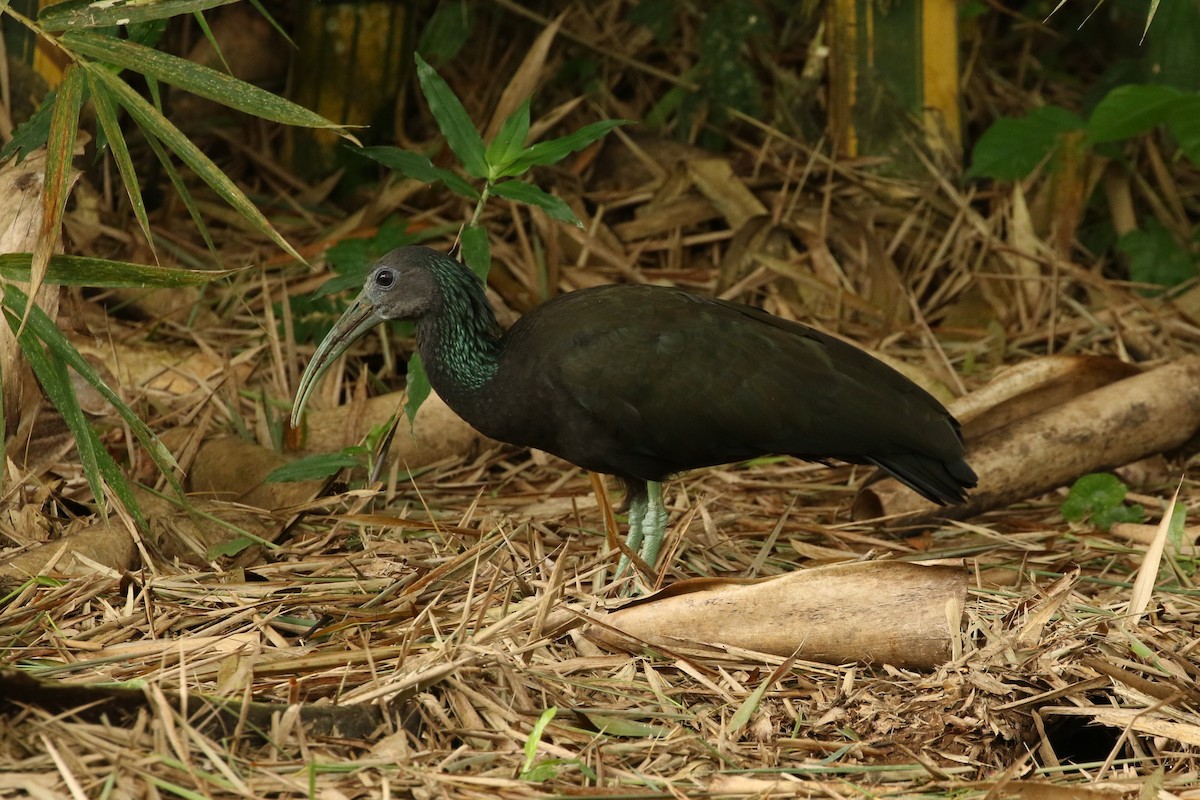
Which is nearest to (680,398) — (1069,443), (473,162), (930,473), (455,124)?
(930,473)

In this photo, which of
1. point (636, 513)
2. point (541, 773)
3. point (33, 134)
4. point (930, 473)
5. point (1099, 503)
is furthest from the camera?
point (1099, 503)

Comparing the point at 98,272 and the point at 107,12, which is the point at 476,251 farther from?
the point at 107,12

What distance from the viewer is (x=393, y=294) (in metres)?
4.35

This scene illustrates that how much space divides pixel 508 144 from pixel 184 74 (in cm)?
125

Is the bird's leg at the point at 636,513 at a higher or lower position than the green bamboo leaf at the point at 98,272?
lower

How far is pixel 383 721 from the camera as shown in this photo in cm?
298

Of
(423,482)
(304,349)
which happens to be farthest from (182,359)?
(423,482)

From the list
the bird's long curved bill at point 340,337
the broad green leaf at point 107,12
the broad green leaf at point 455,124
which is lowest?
the bird's long curved bill at point 340,337

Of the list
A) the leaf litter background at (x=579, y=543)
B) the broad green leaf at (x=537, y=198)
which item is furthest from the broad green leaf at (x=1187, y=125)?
the broad green leaf at (x=537, y=198)

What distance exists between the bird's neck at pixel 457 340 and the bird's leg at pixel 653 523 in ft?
2.08

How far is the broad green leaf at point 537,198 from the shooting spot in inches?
174

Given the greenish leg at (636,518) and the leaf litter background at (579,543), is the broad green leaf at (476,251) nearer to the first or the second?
the leaf litter background at (579,543)

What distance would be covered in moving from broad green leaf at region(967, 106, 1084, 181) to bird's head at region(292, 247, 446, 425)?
260 cm

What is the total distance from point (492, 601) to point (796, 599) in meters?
0.82
